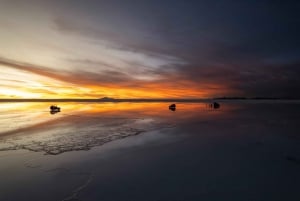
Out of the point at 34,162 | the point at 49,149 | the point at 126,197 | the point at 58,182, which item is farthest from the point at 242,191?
the point at 49,149

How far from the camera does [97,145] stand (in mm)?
14914

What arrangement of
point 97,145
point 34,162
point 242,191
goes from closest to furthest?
point 242,191
point 34,162
point 97,145

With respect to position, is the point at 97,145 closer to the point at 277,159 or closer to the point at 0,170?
the point at 0,170

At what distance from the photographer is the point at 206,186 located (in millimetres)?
8016

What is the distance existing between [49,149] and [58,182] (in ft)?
19.5

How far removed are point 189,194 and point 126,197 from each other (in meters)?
2.13

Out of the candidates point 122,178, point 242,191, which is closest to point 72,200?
point 122,178

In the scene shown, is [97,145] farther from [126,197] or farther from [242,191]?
[242,191]

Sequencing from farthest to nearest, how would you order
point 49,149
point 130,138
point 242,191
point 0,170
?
point 130,138 < point 49,149 < point 0,170 < point 242,191

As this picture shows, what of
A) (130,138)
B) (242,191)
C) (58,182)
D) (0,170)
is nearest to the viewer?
(242,191)

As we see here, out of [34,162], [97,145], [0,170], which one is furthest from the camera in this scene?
[97,145]

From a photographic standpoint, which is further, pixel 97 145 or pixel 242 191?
pixel 97 145

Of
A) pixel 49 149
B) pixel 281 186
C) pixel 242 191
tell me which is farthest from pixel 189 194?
pixel 49 149

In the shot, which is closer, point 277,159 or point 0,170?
point 0,170
